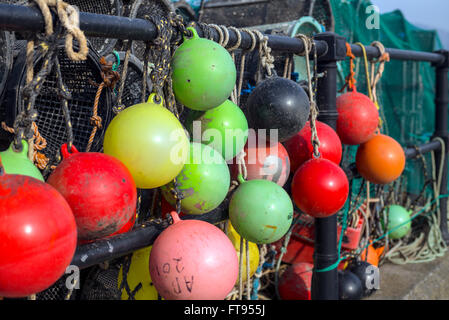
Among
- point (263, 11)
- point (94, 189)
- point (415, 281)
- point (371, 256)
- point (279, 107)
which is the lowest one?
point (415, 281)

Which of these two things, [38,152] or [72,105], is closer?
[38,152]

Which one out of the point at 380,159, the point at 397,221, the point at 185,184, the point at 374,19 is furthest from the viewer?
the point at 397,221

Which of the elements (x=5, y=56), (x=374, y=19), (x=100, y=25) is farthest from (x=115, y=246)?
(x=374, y=19)

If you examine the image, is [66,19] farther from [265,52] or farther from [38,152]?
[265,52]

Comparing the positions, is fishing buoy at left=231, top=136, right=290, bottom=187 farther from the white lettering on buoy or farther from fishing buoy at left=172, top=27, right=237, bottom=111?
the white lettering on buoy

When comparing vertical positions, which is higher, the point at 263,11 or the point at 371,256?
the point at 263,11

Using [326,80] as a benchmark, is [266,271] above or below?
below

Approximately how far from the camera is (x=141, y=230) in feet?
4.33

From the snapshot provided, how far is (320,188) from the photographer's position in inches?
64.5

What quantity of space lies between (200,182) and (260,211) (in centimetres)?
24
